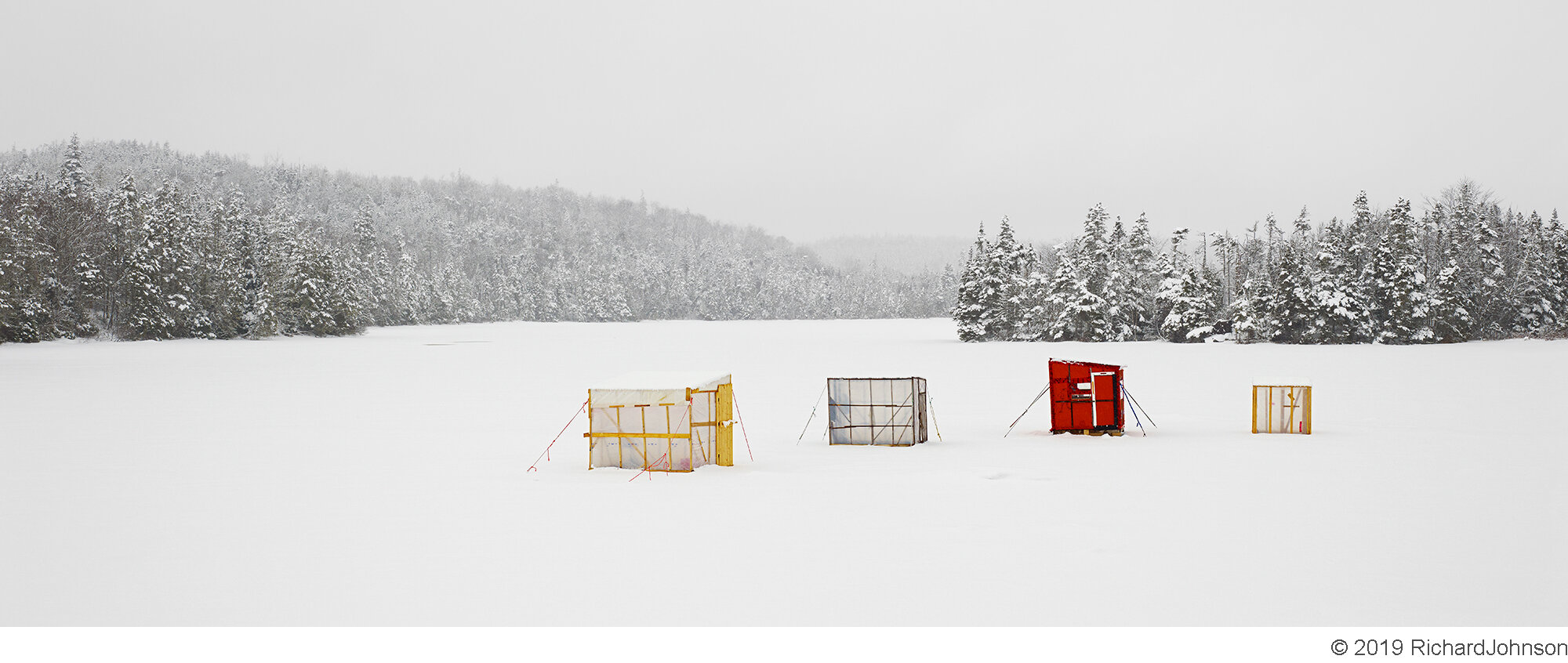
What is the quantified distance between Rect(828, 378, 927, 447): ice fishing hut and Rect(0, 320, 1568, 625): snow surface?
17.2 inches

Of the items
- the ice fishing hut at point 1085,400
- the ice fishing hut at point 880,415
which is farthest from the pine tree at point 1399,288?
the ice fishing hut at point 880,415

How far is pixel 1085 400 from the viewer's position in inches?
669

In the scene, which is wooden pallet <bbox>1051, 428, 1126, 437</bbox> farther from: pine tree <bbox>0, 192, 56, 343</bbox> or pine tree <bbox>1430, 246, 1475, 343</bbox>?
pine tree <bbox>0, 192, 56, 343</bbox>

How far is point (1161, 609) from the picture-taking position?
687 centimetres

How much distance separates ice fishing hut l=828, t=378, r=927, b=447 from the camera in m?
16.3

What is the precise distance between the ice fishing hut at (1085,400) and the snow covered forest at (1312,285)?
147 ft

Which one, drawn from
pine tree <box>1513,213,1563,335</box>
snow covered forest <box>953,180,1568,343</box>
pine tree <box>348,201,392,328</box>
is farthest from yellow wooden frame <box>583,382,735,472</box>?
pine tree <box>348,201,392,328</box>

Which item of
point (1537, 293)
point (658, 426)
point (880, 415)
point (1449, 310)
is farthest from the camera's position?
point (1537, 293)

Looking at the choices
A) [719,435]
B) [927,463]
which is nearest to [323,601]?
[719,435]

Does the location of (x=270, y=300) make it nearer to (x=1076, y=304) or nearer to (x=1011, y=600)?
(x=1076, y=304)

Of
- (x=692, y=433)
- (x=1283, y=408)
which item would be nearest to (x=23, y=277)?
(x=692, y=433)

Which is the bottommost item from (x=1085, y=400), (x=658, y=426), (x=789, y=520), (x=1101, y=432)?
(x=1101, y=432)

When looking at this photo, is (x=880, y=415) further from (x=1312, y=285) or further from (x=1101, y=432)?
(x=1312, y=285)

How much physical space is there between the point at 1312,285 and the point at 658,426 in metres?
53.5
